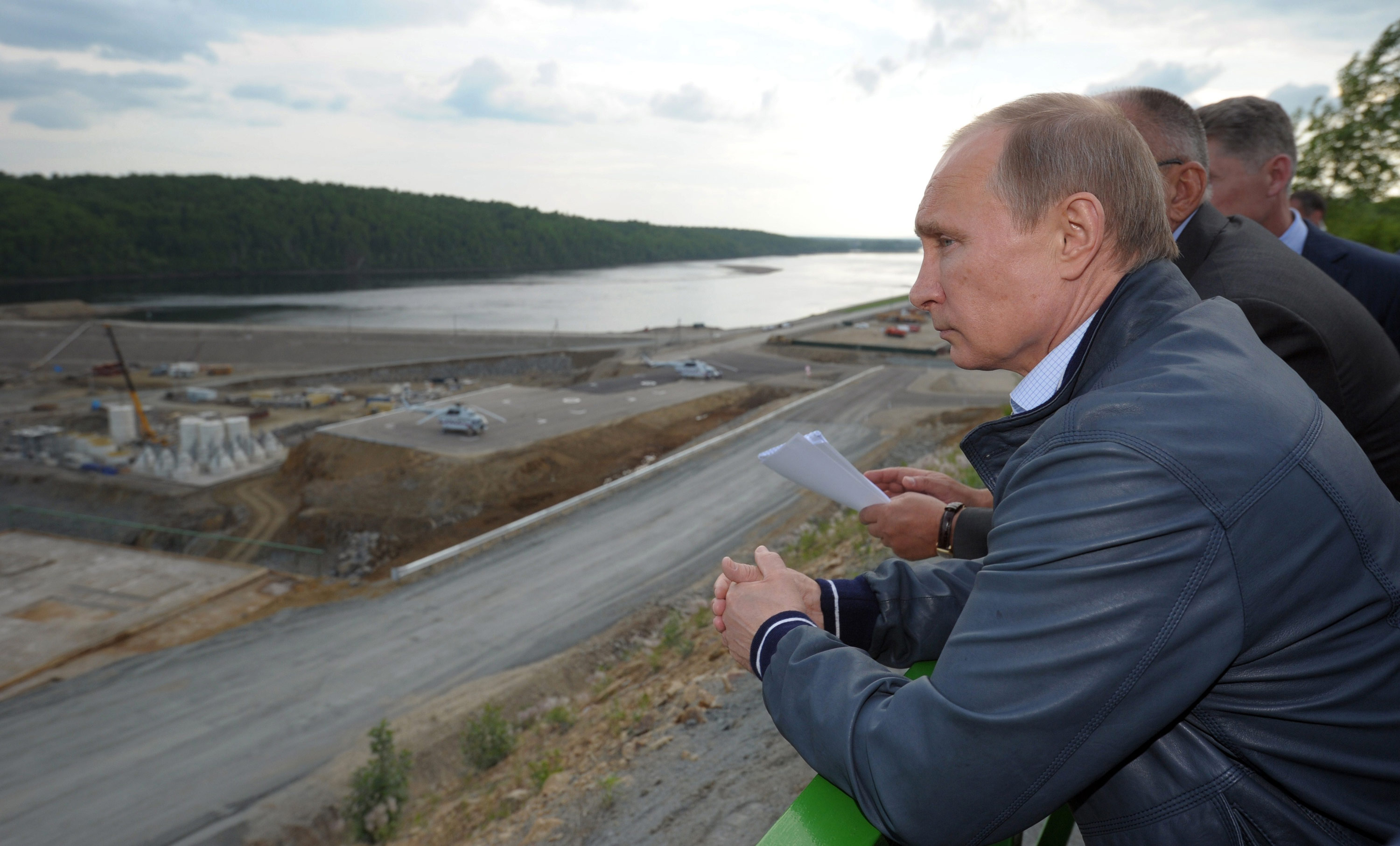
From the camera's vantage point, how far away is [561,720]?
8.72 m

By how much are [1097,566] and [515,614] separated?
15.6 metres

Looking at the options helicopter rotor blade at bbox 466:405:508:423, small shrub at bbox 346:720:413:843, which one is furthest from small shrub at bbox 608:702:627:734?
helicopter rotor blade at bbox 466:405:508:423

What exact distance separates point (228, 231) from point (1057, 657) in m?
173

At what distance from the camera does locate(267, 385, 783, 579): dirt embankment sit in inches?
953

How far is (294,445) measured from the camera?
3631 centimetres

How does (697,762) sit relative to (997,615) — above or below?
below

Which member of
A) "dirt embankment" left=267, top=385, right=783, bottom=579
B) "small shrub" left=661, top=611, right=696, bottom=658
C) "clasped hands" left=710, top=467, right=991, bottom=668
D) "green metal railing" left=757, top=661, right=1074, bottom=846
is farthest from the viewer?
"dirt embankment" left=267, top=385, right=783, bottom=579

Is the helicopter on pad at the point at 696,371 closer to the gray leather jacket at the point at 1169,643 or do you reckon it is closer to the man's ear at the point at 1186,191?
the man's ear at the point at 1186,191

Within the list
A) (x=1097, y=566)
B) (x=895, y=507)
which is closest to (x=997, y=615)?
(x=1097, y=566)

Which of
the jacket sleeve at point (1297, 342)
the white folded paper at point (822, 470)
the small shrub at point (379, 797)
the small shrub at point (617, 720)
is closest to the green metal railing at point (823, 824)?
the white folded paper at point (822, 470)

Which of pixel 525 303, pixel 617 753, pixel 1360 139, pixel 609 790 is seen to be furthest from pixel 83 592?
pixel 525 303

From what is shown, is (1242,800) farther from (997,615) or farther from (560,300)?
(560,300)

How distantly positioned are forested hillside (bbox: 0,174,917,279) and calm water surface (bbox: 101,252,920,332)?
47.2 ft

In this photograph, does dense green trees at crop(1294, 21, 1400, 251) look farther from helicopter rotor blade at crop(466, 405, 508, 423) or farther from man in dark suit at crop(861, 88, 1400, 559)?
helicopter rotor blade at crop(466, 405, 508, 423)
